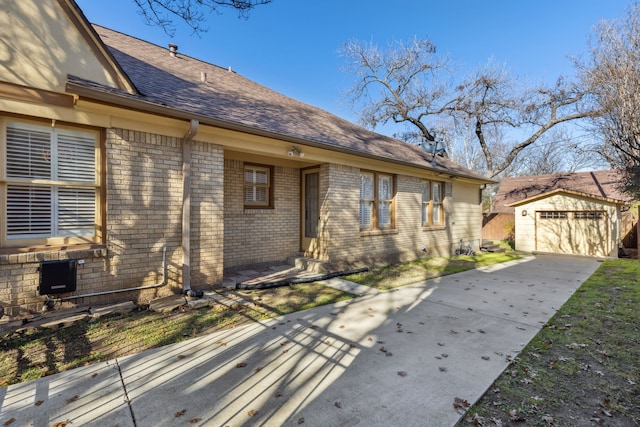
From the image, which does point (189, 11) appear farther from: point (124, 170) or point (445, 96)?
point (445, 96)

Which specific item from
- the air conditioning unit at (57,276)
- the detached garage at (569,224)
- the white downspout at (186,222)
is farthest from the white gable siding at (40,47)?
the detached garage at (569,224)

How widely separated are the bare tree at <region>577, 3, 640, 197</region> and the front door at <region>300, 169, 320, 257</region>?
10134 mm

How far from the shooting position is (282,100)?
11.0 metres

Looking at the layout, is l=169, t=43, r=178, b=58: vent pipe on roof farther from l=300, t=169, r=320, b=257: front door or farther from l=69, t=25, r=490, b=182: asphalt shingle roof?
l=300, t=169, r=320, b=257: front door

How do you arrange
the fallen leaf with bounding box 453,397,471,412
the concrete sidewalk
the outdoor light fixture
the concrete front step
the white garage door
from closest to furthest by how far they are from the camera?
the concrete sidewalk < the fallen leaf with bounding box 453,397,471,412 < the outdoor light fixture < the white garage door < the concrete front step

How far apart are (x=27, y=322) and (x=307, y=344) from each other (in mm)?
3794

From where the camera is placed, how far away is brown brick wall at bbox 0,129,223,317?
440 centimetres

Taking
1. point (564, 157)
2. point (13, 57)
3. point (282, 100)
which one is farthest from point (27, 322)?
point (564, 157)

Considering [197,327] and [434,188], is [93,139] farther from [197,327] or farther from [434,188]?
[434,188]

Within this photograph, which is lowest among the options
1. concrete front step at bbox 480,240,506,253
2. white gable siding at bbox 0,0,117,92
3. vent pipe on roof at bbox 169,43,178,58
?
concrete front step at bbox 480,240,506,253

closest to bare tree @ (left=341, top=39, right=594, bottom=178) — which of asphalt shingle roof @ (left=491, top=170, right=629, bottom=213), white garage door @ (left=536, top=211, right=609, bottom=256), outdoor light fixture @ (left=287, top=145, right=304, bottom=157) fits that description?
asphalt shingle roof @ (left=491, top=170, right=629, bottom=213)

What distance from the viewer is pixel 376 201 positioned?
9.90m

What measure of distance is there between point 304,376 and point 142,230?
154 inches

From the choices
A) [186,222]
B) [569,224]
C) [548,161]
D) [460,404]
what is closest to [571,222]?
[569,224]
